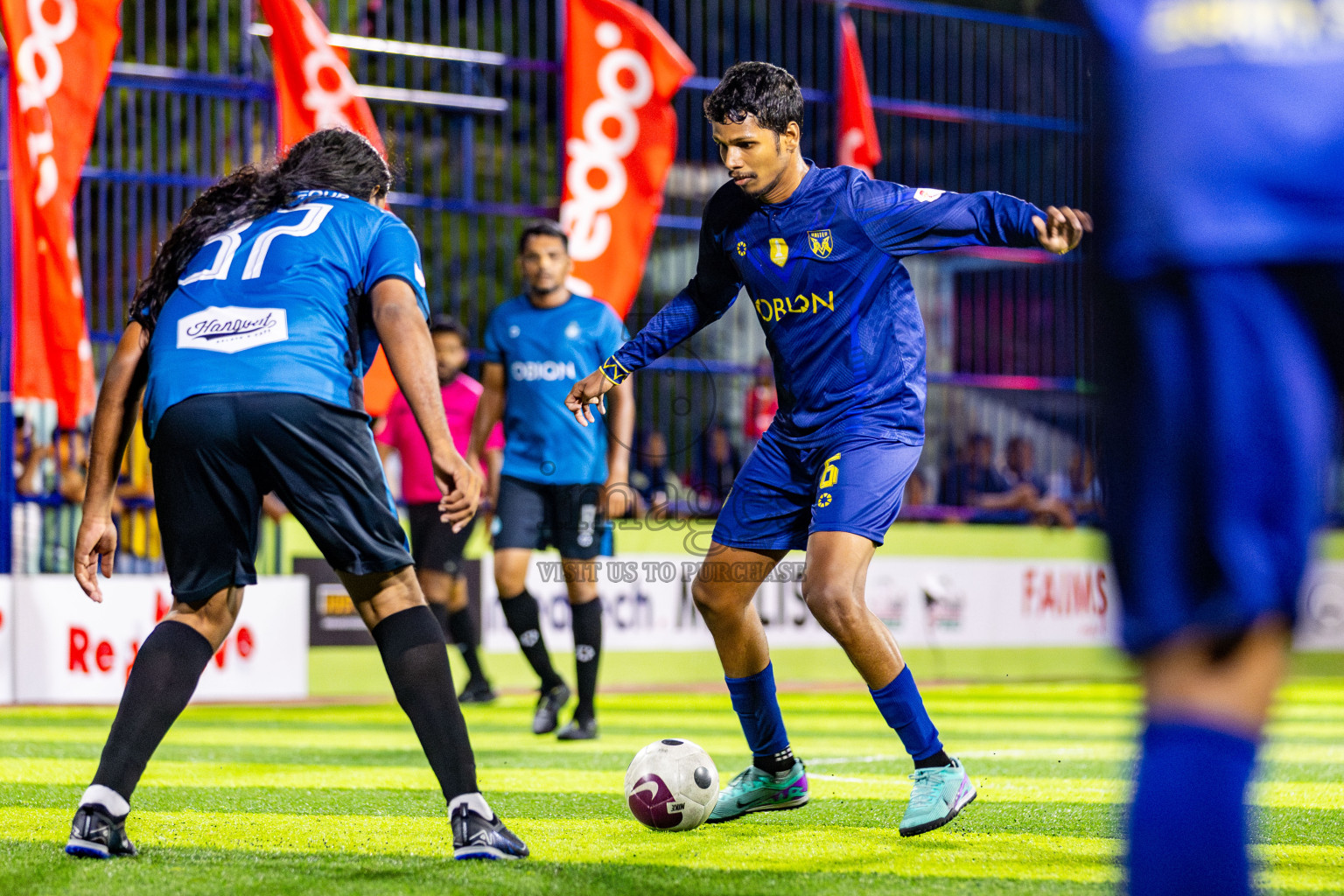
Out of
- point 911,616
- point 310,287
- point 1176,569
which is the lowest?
point 911,616

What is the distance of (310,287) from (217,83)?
27.2ft

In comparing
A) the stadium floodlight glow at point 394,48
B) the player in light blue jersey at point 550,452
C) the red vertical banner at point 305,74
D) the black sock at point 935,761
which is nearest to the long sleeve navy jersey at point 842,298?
the black sock at point 935,761

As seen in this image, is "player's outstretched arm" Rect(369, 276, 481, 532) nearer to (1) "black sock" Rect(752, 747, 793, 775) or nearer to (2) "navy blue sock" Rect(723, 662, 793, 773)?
(2) "navy blue sock" Rect(723, 662, 793, 773)

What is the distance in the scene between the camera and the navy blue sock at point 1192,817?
1735mm

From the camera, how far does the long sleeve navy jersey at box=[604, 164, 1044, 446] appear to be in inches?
175

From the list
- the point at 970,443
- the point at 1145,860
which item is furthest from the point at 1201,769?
the point at 970,443

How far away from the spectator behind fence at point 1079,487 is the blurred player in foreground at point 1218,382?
12.7 metres

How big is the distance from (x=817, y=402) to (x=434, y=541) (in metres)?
5.07

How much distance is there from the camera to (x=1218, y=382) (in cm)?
175

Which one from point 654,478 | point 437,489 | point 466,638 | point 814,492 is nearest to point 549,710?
point 466,638

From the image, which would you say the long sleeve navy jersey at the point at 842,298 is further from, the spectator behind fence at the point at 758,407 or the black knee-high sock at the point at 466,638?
the spectator behind fence at the point at 758,407

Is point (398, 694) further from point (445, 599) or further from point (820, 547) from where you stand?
point (445, 599)

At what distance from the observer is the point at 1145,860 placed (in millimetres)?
1768

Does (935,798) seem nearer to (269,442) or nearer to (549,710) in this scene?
(269,442)
